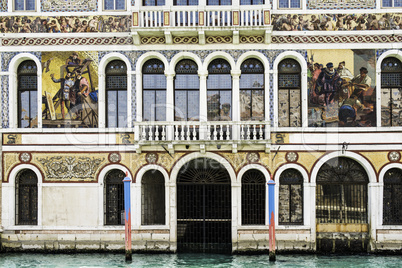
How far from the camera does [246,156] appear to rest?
20.4 metres

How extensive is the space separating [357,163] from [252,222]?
16.1ft

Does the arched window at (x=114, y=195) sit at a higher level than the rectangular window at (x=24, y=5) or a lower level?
lower

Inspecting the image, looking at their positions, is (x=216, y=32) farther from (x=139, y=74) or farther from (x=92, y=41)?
(x=92, y=41)

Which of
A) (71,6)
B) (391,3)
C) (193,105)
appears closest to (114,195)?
(193,105)

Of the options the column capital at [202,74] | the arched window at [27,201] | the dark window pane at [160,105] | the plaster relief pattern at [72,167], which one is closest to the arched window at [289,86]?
the column capital at [202,74]

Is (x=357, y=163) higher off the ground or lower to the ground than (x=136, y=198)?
higher

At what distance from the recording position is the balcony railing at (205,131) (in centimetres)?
1981

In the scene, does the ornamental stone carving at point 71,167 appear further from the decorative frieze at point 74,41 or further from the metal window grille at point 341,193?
the metal window grille at point 341,193

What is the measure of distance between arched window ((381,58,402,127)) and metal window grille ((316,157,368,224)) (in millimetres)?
2300

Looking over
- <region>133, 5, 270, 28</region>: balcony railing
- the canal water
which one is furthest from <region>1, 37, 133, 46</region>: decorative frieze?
the canal water

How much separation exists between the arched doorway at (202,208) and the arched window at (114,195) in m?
2.38

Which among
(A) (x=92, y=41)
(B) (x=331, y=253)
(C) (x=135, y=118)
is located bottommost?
(B) (x=331, y=253)

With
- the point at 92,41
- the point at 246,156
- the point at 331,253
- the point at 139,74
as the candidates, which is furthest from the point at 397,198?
the point at 92,41

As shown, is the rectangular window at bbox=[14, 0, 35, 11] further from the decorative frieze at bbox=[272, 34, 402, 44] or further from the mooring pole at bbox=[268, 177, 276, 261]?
the mooring pole at bbox=[268, 177, 276, 261]
